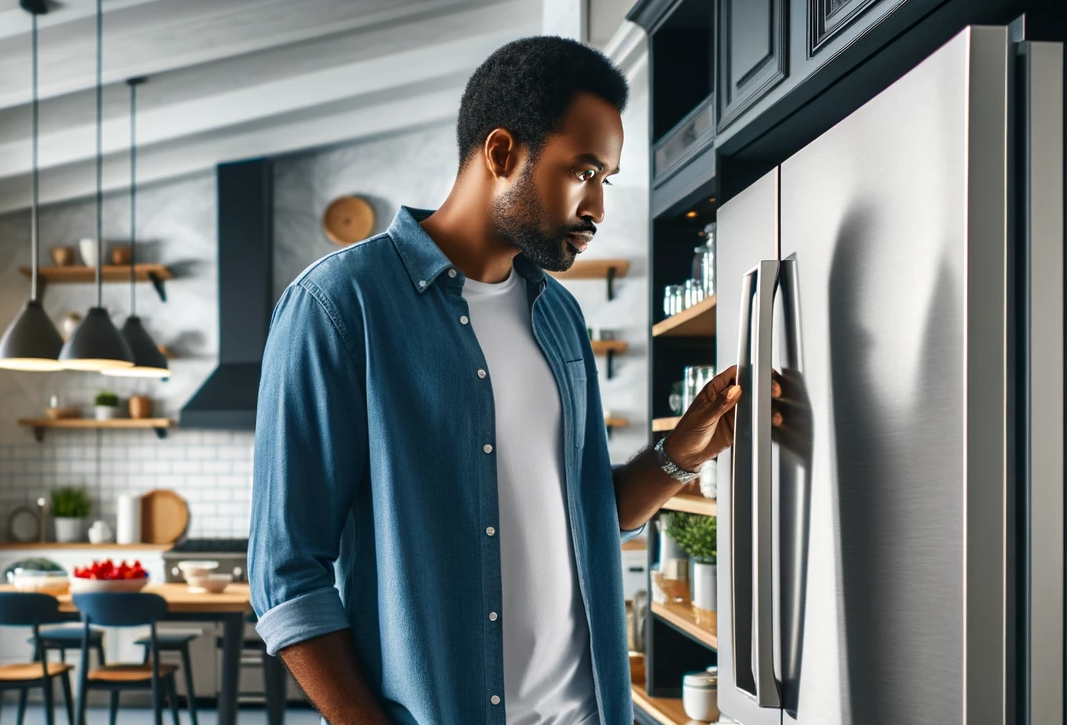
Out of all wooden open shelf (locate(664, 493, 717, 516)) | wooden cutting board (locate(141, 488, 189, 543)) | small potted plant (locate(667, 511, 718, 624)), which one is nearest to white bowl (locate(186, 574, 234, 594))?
wooden cutting board (locate(141, 488, 189, 543))

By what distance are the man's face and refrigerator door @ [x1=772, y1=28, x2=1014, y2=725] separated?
24cm

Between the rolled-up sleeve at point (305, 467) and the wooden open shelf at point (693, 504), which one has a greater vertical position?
the rolled-up sleeve at point (305, 467)

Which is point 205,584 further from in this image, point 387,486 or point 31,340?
point 387,486

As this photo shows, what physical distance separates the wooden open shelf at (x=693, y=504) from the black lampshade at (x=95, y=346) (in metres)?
2.83

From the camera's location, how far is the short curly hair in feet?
4.11

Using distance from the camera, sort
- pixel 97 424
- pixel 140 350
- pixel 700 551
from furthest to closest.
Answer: pixel 97 424, pixel 140 350, pixel 700 551

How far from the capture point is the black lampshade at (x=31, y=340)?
421cm

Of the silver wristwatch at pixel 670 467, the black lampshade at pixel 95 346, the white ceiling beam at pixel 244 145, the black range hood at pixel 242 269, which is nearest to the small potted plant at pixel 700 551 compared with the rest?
the silver wristwatch at pixel 670 467

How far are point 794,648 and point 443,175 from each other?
18.7ft

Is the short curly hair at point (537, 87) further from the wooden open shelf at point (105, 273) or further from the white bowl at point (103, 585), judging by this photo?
the wooden open shelf at point (105, 273)

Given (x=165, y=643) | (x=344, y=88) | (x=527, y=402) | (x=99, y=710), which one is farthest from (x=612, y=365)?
(x=527, y=402)

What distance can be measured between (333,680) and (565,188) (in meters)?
0.63

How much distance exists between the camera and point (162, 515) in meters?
6.49

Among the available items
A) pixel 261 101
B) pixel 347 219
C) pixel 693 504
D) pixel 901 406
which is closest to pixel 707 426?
pixel 901 406
